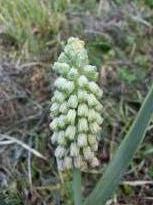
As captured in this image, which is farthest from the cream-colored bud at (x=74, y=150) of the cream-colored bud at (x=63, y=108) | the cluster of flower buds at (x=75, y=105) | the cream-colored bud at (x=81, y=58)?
the cream-colored bud at (x=81, y=58)

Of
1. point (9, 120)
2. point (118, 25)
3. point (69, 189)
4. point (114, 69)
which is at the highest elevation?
point (118, 25)

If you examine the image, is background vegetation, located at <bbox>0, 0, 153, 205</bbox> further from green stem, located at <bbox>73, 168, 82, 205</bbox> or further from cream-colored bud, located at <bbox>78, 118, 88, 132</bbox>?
cream-colored bud, located at <bbox>78, 118, 88, 132</bbox>

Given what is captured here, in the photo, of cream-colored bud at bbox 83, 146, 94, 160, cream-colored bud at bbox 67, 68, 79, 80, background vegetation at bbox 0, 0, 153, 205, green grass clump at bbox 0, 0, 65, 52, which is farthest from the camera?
A: green grass clump at bbox 0, 0, 65, 52

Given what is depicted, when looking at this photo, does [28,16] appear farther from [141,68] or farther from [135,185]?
[135,185]

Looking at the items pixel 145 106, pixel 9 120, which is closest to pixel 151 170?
pixel 9 120

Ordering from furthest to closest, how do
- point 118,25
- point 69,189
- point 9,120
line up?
point 118,25 < point 9,120 < point 69,189

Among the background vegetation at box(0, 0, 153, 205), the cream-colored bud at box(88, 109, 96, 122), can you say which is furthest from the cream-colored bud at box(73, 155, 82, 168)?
the background vegetation at box(0, 0, 153, 205)

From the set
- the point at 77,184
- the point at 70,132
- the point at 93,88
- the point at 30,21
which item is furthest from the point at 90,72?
the point at 30,21

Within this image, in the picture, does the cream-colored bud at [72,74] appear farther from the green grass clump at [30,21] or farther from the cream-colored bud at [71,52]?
the green grass clump at [30,21]
